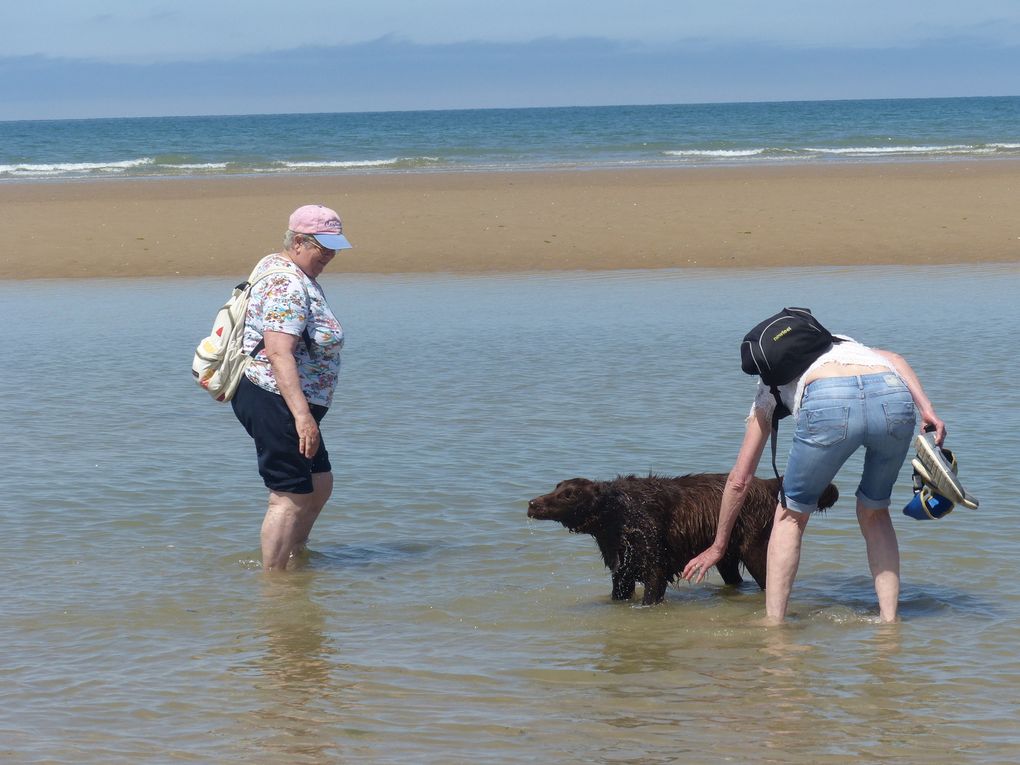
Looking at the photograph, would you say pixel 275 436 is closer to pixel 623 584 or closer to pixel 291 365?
pixel 291 365

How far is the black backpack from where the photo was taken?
16.4 ft

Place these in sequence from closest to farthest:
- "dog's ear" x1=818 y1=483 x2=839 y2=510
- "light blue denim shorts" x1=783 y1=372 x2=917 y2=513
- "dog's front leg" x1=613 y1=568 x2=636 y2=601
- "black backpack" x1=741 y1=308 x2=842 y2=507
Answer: "light blue denim shorts" x1=783 y1=372 x2=917 y2=513 < "black backpack" x1=741 y1=308 x2=842 y2=507 < "dog's ear" x1=818 y1=483 x2=839 y2=510 < "dog's front leg" x1=613 y1=568 x2=636 y2=601

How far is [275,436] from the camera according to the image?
599 centimetres

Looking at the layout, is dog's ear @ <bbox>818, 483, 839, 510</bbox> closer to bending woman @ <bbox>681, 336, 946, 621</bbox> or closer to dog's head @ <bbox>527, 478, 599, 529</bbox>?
bending woman @ <bbox>681, 336, 946, 621</bbox>

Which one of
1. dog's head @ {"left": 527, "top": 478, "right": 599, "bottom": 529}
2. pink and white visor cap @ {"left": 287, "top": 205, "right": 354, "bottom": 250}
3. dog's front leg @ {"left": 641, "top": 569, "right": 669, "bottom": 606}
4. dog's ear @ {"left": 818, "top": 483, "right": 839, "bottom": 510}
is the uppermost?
pink and white visor cap @ {"left": 287, "top": 205, "right": 354, "bottom": 250}

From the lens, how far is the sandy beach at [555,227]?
59.5 ft

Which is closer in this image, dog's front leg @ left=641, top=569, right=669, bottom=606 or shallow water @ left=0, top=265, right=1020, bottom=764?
shallow water @ left=0, top=265, right=1020, bottom=764

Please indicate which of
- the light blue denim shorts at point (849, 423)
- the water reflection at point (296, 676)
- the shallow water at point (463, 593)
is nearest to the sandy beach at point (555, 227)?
the shallow water at point (463, 593)

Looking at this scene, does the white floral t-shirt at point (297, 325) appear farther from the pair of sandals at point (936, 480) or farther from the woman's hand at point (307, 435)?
the pair of sandals at point (936, 480)

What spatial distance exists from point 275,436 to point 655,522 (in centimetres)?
169

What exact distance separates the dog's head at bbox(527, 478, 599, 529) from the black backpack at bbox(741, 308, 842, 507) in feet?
3.65

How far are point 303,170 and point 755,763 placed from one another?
37.9 metres

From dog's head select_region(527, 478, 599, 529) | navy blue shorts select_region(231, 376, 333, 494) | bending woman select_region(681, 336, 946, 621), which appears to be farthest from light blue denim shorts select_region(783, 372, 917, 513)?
navy blue shorts select_region(231, 376, 333, 494)

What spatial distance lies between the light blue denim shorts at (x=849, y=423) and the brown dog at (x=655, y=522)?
0.81 m
